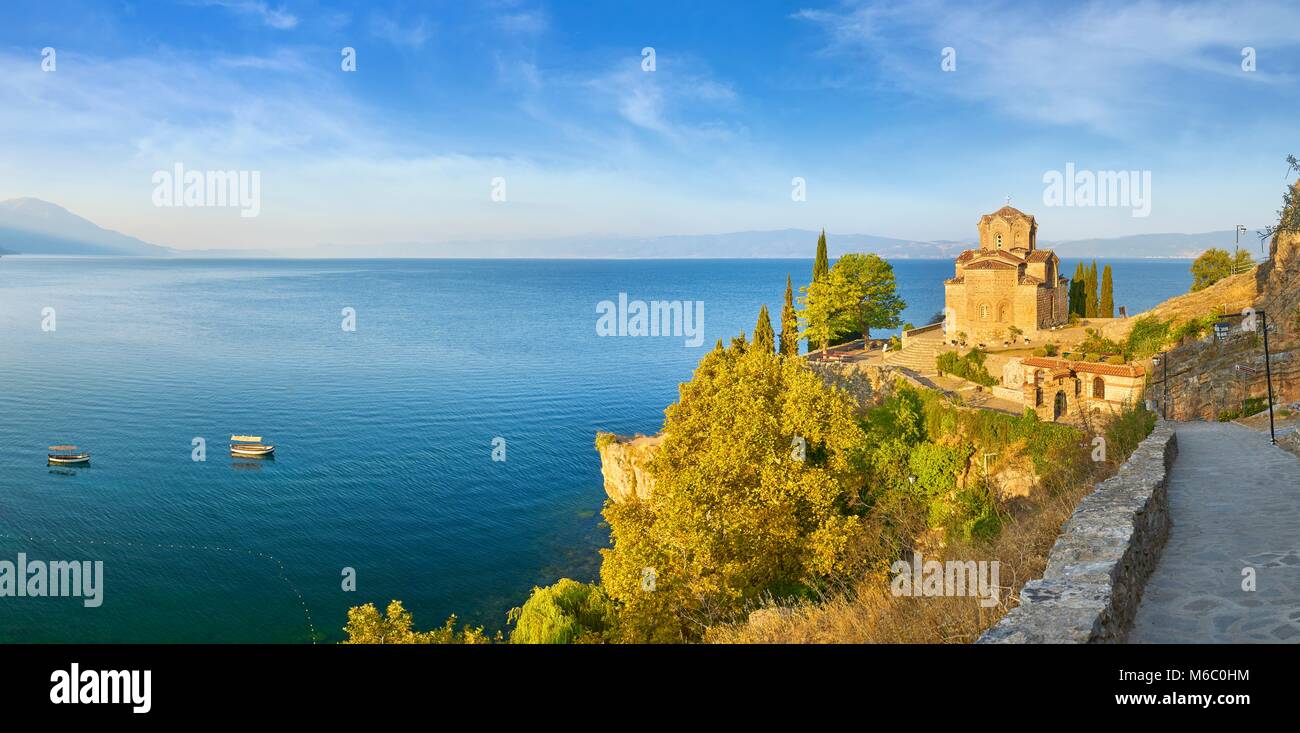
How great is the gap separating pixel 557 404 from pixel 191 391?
102 feet

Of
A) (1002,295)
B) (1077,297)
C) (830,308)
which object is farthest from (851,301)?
(1077,297)

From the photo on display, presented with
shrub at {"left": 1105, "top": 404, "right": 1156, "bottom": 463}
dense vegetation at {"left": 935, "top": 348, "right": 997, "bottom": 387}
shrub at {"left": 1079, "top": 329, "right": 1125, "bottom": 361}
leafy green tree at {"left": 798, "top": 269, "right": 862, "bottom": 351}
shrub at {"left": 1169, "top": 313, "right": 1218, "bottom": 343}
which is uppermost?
leafy green tree at {"left": 798, "top": 269, "right": 862, "bottom": 351}

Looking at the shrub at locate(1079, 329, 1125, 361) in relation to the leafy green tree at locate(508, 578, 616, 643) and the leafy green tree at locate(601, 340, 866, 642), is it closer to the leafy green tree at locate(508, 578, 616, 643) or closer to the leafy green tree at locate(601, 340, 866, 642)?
the leafy green tree at locate(601, 340, 866, 642)

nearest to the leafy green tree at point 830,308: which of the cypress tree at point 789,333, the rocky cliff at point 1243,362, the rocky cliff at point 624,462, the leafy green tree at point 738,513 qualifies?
the cypress tree at point 789,333

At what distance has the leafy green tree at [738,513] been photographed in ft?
62.6

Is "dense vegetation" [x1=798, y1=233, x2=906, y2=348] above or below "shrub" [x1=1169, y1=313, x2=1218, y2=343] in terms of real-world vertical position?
above

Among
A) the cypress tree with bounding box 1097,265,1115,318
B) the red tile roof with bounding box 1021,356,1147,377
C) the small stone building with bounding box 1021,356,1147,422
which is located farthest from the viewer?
the cypress tree with bounding box 1097,265,1115,318

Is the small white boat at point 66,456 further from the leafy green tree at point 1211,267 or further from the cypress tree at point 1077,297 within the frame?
the leafy green tree at point 1211,267

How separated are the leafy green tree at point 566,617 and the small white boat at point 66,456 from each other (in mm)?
36396

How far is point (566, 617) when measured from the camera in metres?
21.0

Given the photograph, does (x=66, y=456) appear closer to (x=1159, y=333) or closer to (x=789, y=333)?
(x=789, y=333)

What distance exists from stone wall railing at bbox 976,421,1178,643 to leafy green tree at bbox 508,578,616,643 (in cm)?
1333

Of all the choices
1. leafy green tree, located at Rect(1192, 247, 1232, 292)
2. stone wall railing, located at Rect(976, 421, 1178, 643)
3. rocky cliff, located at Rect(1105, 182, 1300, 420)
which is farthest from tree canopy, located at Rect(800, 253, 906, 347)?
stone wall railing, located at Rect(976, 421, 1178, 643)

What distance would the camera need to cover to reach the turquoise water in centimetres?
2919
